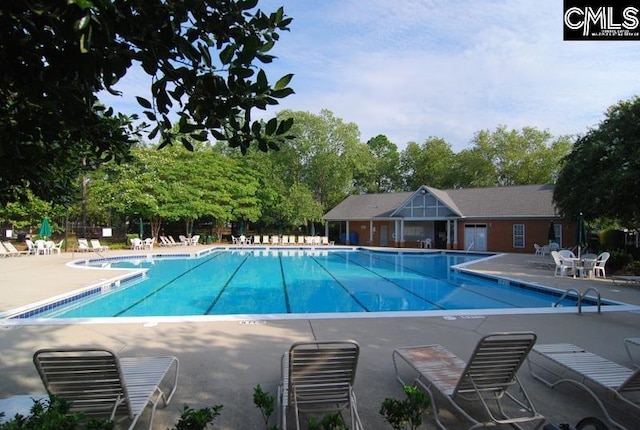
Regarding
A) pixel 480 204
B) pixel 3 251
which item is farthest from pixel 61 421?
pixel 480 204

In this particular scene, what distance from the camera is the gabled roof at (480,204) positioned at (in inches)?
1013

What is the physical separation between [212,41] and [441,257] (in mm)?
23503

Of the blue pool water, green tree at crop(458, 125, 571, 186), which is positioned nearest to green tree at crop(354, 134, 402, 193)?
green tree at crop(458, 125, 571, 186)

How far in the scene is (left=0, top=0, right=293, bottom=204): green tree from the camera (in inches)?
60.8

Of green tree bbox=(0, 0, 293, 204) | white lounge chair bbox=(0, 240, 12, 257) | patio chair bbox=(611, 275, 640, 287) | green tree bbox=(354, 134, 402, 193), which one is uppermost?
green tree bbox=(354, 134, 402, 193)

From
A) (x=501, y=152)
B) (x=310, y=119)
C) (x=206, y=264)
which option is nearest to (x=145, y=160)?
(x=206, y=264)

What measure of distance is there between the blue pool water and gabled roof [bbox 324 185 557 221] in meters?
9.78

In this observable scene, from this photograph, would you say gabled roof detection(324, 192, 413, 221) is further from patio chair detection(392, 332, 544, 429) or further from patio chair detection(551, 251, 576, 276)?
patio chair detection(392, 332, 544, 429)

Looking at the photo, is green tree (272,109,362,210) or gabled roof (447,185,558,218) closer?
gabled roof (447,185,558,218)

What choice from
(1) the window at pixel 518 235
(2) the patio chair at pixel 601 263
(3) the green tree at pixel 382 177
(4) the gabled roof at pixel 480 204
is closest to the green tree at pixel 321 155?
(4) the gabled roof at pixel 480 204

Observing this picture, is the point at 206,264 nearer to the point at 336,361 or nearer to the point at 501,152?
the point at 336,361

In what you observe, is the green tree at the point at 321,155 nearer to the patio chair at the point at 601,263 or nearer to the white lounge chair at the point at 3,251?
the white lounge chair at the point at 3,251

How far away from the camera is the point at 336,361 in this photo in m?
3.25

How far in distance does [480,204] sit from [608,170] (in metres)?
13.7
